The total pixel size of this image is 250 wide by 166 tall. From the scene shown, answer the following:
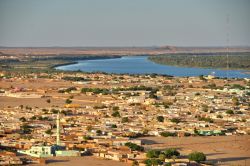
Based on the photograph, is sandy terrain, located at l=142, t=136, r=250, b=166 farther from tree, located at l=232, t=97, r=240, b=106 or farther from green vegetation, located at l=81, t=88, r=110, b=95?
green vegetation, located at l=81, t=88, r=110, b=95

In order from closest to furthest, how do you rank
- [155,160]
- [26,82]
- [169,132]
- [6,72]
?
1. [155,160]
2. [169,132]
3. [26,82]
4. [6,72]

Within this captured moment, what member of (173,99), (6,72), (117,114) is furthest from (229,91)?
(6,72)

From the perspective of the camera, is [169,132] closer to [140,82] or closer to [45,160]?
[45,160]

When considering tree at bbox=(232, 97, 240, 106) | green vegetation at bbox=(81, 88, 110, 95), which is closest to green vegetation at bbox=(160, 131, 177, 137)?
tree at bbox=(232, 97, 240, 106)

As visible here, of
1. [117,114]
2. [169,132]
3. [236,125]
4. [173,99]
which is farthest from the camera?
[173,99]

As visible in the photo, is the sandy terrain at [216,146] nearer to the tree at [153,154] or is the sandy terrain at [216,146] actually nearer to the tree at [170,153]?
the tree at [170,153]

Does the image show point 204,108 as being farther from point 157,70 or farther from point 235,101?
point 157,70

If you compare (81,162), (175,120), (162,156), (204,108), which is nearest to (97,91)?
(204,108)
